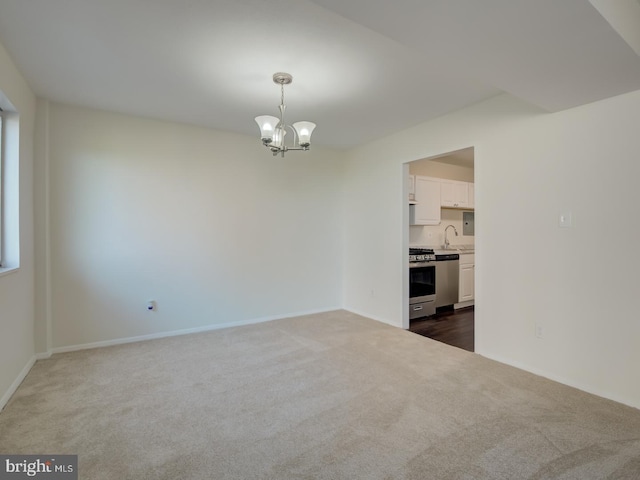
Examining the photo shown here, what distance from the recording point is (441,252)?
17.3ft

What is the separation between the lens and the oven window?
4.65m

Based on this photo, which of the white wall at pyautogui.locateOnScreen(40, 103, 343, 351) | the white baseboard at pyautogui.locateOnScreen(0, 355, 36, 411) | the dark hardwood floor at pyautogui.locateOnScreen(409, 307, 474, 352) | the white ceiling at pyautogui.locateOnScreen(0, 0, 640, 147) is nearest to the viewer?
the white ceiling at pyautogui.locateOnScreen(0, 0, 640, 147)

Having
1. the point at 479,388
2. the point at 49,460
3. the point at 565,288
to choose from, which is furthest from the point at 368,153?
the point at 49,460

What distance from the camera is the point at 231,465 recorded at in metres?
1.72

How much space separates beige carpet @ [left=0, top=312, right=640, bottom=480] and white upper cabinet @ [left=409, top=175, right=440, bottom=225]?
2.33 meters

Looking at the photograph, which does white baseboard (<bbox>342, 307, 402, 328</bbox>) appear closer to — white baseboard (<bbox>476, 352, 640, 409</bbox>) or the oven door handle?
the oven door handle

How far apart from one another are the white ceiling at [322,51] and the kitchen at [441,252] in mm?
1900

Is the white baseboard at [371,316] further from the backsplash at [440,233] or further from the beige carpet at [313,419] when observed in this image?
the backsplash at [440,233]

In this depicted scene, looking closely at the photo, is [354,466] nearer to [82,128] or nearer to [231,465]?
[231,465]

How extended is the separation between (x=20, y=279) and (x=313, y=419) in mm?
2702

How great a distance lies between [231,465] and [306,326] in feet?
8.37

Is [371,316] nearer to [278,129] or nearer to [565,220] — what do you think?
[565,220]

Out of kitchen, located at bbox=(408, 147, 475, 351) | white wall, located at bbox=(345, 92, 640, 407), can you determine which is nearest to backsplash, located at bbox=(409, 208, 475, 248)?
kitchen, located at bbox=(408, 147, 475, 351)

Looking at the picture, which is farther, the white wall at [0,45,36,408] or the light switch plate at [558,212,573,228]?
the light switch plate at [558,212,573,228]
